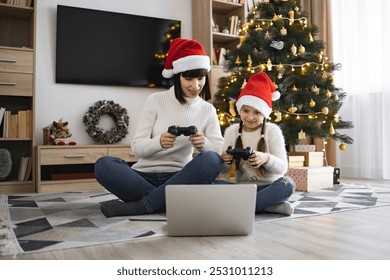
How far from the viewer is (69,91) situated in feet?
10.6

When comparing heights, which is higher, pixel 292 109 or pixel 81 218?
pixel 292 109

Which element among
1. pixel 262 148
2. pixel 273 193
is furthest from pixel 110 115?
pixel 273 193

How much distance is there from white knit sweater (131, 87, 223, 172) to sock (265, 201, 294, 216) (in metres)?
0.35

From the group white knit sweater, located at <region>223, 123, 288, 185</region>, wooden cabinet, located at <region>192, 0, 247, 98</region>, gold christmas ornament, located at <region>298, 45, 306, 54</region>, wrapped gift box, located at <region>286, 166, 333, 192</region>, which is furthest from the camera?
wooden cabinet, located at <region>192, 0, 247, 98</region>

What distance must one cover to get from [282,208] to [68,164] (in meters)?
1.90

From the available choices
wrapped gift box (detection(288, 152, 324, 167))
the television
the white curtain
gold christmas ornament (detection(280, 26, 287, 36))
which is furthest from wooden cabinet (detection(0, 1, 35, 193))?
the white curtain

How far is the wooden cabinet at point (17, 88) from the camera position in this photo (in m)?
2.77

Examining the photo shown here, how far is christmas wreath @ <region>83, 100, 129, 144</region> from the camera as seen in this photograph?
3217 millimetres

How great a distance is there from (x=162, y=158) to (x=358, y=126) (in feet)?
8.07

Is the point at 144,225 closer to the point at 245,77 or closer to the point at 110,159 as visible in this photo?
the point at 110,159

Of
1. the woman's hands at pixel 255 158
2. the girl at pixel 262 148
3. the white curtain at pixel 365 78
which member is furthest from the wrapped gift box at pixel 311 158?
the woman's hands at pixel 255 158

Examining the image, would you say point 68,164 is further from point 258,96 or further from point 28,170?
point 258,96

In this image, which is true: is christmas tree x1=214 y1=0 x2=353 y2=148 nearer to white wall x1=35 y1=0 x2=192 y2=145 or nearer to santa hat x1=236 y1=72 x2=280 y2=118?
white wall x1=35 y1=0 x2=192 y2=145

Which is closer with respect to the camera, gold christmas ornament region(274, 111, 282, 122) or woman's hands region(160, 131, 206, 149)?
woman's hands region(160, 131, 206, 149)
